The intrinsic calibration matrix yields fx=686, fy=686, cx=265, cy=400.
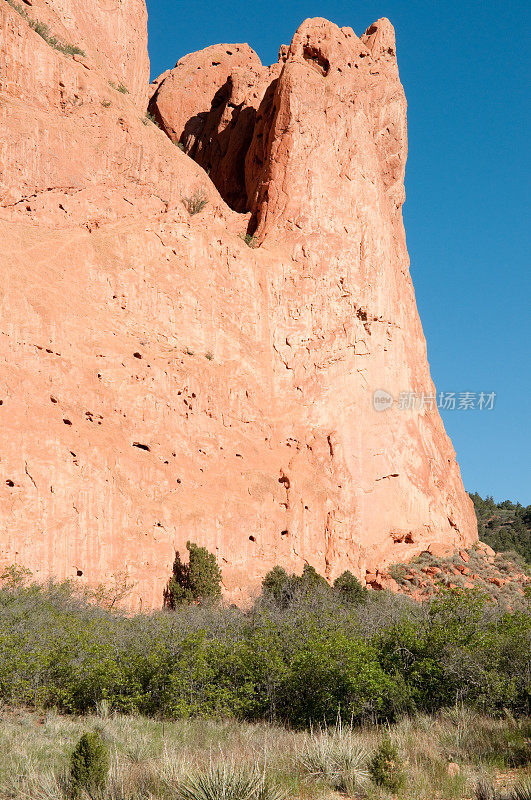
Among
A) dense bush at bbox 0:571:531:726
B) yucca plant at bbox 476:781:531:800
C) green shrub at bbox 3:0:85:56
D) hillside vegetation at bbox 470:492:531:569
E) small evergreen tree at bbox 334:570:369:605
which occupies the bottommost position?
yucca plant at bbox 476:781:531:800

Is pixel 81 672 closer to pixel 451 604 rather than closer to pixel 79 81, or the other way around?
pixel 451 604

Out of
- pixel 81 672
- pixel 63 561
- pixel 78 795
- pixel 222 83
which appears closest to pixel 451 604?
pixel 81 672

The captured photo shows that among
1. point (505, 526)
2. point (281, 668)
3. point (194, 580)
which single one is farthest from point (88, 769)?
point (505, 526)

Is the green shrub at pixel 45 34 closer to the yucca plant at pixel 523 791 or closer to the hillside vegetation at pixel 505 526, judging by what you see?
the yucca plant at pixel 523 791

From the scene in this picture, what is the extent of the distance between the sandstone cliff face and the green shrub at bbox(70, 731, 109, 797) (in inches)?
487

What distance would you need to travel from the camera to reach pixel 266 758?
782 centimetres

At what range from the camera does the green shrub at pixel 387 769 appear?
724 cm

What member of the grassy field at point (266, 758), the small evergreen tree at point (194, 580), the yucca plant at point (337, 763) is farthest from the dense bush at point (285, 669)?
the small evergreen tree at point (194, 580)

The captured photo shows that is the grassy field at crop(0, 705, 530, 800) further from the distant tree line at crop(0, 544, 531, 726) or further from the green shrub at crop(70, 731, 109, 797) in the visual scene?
the distant tree line at crop(0, 544, 531, 726)

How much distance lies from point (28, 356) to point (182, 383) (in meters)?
5.63

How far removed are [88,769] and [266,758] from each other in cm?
206

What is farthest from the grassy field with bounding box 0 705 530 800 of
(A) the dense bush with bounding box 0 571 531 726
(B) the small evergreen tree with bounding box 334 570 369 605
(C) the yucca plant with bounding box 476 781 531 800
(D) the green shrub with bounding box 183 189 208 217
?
(D) the green shrub with bounding box 183 189 208 217

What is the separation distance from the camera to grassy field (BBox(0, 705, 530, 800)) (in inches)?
272

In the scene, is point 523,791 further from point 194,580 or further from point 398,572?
point 398,572
